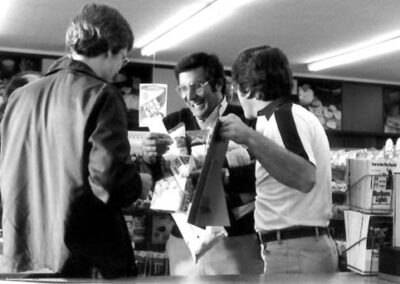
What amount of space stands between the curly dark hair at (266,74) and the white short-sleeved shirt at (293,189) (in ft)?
Answer: 0.23

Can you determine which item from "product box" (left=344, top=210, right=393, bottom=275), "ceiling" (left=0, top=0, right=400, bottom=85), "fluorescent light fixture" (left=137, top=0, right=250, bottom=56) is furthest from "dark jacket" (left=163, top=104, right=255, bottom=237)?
"ceiling" (left=0, top=0, right=400, bottom=85)

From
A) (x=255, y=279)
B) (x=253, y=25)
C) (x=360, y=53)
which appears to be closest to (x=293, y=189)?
(x=255, y=279)

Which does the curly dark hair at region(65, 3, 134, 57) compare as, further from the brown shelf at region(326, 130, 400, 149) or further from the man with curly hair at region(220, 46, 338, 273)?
the brown shelf at region(326, 130, 400, 149)

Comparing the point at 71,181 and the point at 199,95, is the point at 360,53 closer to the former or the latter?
the point at 199,95

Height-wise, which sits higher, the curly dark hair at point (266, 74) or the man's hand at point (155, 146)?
the curly dark hair at point (266, 74)

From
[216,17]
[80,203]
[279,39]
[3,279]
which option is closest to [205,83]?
[80,203]

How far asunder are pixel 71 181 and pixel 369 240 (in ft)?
3.01

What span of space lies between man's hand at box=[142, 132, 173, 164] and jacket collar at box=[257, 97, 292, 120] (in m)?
0.36

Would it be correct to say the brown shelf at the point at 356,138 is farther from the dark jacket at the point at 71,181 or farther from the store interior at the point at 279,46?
the dark jacket at the point at 71,181

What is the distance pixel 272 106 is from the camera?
2.09 meters

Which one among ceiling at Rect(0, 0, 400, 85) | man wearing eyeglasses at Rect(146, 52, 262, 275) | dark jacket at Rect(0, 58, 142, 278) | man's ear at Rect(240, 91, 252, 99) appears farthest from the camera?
ceiling at Rect(0, 0, 400, 85)

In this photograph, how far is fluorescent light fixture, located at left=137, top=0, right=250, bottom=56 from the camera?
598 centimetres

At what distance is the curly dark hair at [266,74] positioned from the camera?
6.95 feet

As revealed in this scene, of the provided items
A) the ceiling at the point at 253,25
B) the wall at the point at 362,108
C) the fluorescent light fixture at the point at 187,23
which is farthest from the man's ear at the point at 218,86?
the wall at the point at 362,108
